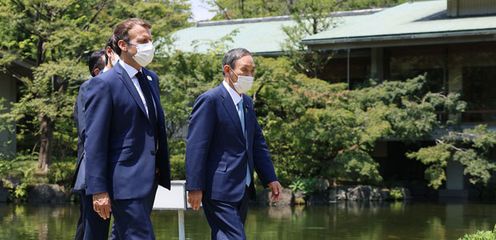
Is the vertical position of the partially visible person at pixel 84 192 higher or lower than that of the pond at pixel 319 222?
higher

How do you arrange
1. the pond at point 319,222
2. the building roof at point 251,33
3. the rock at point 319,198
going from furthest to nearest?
the building roof at point 251,33 < the rock at point 319,198 < the pond at point 319,222

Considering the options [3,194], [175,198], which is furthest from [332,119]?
[175,198]

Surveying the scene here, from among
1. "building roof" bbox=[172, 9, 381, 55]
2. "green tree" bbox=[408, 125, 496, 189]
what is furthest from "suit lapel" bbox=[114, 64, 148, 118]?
"building roof" bbox=[172, 9, 381, 55]

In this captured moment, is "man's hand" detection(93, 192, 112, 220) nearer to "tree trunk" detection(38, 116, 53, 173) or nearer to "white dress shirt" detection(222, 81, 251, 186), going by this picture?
"white dress shirt" detection(222, 81, 251, 186)

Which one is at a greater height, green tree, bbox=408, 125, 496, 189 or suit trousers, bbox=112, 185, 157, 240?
green tree, bbox=408, 125, 496, 189

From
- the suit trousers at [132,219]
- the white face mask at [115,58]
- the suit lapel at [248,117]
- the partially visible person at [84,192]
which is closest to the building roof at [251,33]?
the partially visible person at [84,192]

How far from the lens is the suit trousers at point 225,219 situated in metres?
5.78

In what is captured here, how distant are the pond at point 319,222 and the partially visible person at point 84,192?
486cm

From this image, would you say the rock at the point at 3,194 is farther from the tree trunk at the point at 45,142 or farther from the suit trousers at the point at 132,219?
the suit trousers at the point at 132,219

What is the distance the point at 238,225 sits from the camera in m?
5.81

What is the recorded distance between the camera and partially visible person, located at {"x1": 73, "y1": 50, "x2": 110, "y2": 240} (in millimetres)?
5659

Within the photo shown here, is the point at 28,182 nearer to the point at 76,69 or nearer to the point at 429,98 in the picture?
the point at 76,69

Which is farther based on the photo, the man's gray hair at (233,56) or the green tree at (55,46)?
the green tree at (55,46)

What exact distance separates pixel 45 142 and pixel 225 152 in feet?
48.5
